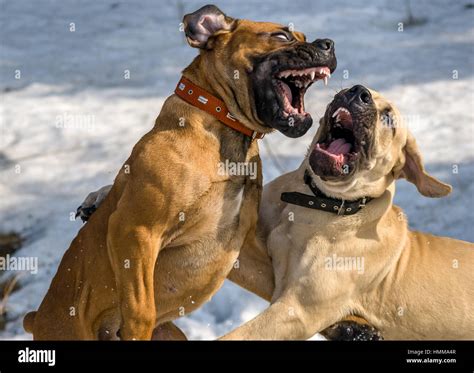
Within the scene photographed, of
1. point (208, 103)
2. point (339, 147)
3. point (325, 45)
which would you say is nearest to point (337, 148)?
point (339, 147)

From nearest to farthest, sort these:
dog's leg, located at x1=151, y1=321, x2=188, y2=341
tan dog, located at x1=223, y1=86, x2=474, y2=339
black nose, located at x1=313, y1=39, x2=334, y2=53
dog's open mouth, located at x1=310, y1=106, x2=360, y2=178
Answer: black nose, located at x1=313, y1=39, x2=334, y2=53, dog's open mouth, located at x1=310, y1=106, x2=360, y2=178, tan dog, located at x1=223, y1=86, x2=474, y2=339, dog's leg, located at x1=151, y1=321, x2=188, y2=341

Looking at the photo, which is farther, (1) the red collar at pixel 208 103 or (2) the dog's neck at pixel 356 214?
(2) the dog's neck at pixel 356 214

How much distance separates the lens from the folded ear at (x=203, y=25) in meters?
5.11

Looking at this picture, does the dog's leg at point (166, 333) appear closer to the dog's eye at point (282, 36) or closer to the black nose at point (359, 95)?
the black nose at point (359, 95)

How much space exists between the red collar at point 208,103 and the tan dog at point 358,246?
578 mm

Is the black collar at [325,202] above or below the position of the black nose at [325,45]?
below

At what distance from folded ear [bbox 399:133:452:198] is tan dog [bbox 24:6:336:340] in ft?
2.81

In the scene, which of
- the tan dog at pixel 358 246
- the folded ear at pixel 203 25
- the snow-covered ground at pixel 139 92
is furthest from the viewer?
the snow-covered ground at pixel 139 92

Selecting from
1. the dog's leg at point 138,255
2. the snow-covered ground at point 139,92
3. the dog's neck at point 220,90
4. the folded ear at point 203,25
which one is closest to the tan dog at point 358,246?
the dog's neck at point 220,90

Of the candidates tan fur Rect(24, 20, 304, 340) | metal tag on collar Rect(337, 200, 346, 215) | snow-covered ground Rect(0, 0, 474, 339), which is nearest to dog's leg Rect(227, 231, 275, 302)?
tan fur Rect(24, 20, 304, 340)

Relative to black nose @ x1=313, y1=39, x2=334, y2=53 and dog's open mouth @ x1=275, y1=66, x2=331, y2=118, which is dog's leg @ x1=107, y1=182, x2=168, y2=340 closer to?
dog's open mouth @ x1=275, y1=66, x2=331, y2=118

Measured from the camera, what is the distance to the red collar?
5.06 m

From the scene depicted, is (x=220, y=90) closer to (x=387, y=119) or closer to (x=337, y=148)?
(x=337, y=148)

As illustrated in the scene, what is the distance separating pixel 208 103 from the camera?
5062mm
